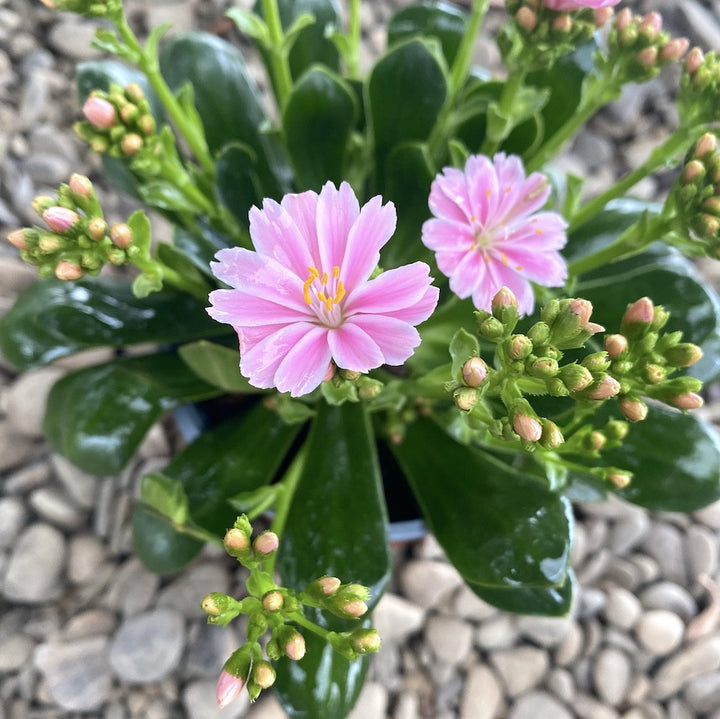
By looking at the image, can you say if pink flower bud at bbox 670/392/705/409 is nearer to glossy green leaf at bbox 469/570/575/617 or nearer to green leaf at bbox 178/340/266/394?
glossy green leaf at bbox 469/570/575/617

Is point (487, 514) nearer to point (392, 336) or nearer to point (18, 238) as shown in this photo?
point (392, 336)

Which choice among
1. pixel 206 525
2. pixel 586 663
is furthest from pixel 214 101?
pixel 586 663

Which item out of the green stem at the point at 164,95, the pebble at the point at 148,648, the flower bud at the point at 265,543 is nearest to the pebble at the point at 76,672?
the pebble at the point at 148,648

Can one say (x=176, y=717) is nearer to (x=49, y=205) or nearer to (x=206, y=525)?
(x=206, y=525)

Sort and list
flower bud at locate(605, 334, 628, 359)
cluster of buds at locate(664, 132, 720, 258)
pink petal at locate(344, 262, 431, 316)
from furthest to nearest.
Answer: cluster of buds at locate(664, 132, 720, 258), flower bud at locate(605, 334, 628, 359), pink petal at locate(344, 262, 431, 316)

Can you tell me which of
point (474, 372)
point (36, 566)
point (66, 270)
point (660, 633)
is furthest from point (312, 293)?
point (660, 633)

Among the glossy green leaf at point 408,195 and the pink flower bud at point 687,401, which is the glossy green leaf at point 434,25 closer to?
the glossy green leaf at point 408,195

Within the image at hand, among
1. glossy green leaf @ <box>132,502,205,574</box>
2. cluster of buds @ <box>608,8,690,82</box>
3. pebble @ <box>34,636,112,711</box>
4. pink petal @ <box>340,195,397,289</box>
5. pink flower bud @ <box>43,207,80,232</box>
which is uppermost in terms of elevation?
cluster of buds @ <box>608,8,690,82</box>

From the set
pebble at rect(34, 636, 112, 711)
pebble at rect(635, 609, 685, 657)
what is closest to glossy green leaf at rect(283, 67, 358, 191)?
pebble at rect(34, 636, 112, 711)

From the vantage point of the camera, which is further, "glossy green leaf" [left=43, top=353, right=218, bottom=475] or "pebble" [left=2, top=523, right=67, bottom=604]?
"pebble" [left=2, top=523, right=67, bottom=604]
